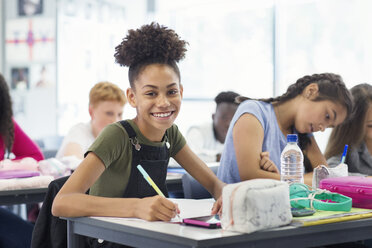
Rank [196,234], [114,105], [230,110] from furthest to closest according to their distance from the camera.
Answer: [230,110]
[114,105]
[196,234]

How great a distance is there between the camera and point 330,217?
1.54 meters

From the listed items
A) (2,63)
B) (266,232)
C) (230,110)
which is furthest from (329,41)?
(266,232)

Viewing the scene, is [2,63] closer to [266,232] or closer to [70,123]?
[70,123]

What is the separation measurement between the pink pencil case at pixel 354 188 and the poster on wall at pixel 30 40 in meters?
4.74

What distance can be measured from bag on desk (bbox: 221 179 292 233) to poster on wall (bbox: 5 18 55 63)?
504cm

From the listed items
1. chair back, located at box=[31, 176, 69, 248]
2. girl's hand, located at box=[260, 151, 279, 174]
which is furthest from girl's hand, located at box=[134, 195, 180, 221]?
girl's hand, located at box=[260, 151, 279, 174]

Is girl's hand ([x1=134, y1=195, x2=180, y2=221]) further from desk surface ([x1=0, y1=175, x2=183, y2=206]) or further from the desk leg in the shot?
desk surface ([x1=0, y1=175, x2=183, y2=206])

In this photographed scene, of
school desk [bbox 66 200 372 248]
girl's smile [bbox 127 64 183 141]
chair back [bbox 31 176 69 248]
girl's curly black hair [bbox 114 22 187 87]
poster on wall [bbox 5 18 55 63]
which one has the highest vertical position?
poster on wall [bbox 5 18 55 63]

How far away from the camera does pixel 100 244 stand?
1771mm

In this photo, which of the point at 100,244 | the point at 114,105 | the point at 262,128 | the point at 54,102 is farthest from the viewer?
the point at 54,102

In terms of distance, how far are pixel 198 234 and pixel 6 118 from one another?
2335mm

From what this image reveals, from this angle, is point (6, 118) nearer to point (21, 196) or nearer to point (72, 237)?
point (21, 196)

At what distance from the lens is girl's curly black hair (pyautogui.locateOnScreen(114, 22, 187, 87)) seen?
1.90 metres

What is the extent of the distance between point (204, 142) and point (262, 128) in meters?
1.95
